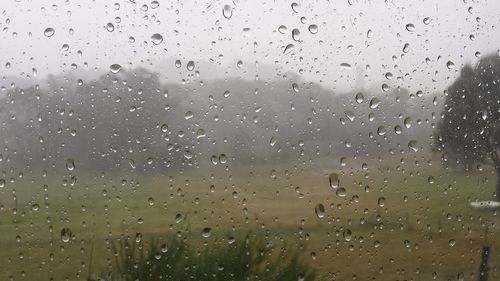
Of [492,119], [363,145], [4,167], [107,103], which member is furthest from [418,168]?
[4,167]

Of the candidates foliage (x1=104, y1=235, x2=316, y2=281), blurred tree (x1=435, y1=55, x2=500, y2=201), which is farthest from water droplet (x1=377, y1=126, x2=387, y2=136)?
foliage (x1=104, y1=235, x2=316, y2=281)

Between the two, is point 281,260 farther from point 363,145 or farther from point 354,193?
point 363,145

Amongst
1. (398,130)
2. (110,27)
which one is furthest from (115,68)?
(398,130)

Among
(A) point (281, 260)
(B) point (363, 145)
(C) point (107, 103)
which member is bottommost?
(A) point (281, 260)

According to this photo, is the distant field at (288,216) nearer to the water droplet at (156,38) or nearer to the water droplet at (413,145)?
the water droplet at (413,145)

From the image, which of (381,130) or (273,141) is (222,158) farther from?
(381,130)

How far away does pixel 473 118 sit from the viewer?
1.55m

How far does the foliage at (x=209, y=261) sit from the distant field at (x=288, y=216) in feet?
0.09

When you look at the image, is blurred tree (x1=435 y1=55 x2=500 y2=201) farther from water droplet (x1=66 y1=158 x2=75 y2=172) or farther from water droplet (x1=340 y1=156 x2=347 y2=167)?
water droplet (x1=66 y1=158 x2=75 y2=172)

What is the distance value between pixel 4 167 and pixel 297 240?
2.55 feet

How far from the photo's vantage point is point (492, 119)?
1.56 meters

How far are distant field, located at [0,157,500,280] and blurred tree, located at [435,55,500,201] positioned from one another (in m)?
0.06

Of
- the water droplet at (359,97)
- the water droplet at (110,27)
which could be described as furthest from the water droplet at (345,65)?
the water droplet at (110,27)

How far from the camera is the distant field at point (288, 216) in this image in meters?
1.34
